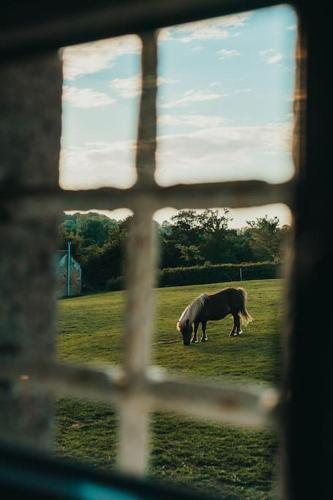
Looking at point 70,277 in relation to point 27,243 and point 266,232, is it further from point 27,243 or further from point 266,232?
point 27,243

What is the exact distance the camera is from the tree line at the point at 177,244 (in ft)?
58.0

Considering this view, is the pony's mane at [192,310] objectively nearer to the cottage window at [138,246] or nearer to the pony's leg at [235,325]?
the pony's leg at [235,325]

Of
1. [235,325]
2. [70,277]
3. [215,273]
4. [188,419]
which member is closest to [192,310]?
[235,325]

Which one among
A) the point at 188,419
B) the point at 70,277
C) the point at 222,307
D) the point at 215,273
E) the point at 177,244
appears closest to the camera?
the point at 188,419

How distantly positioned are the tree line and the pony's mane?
270 cm

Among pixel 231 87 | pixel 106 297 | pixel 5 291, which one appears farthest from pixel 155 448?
pixel 231 87

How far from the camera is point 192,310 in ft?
46.9

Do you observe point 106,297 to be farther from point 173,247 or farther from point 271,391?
point 271,391

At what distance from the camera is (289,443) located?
2.42 ft

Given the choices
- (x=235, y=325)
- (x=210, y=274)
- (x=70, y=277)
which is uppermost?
(x=210, y=274)

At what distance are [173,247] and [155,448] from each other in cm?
930

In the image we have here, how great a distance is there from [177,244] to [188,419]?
26.0 ft

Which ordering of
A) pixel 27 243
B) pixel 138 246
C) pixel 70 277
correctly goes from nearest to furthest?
1. pixel 138 246
2. pixel 27 243
3. pixel 70 277

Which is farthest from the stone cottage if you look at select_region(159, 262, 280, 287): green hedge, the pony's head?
the pony's head
